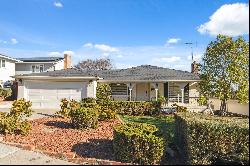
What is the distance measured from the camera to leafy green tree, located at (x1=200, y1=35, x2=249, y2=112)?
16469 mm

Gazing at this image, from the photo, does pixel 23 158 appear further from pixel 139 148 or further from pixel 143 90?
pixel 143 90

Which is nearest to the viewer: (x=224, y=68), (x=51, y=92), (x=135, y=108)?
(x=224, y=68)

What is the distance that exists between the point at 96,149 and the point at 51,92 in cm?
1731

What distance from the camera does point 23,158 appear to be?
31.9 feet

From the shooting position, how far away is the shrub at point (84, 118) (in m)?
14.7

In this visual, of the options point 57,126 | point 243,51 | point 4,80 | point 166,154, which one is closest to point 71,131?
point 57,126

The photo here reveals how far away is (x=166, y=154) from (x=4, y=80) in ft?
111

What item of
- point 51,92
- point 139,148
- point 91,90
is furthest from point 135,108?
point 139,148

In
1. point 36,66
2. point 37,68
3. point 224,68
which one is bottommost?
point 224,68

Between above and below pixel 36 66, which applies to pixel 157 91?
below

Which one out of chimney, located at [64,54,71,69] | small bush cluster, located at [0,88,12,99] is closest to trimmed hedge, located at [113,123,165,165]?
small bush cluster, located at [0,88,12,99]

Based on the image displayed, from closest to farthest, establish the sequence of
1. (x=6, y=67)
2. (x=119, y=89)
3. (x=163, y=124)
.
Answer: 1. (x=163, y=124)
2. (x=119, y=89)
3. (x=6, y=67)

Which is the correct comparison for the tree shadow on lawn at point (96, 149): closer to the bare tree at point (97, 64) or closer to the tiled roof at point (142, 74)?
the tiled roof at point (142, 74)

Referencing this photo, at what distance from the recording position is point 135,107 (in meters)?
24.7
